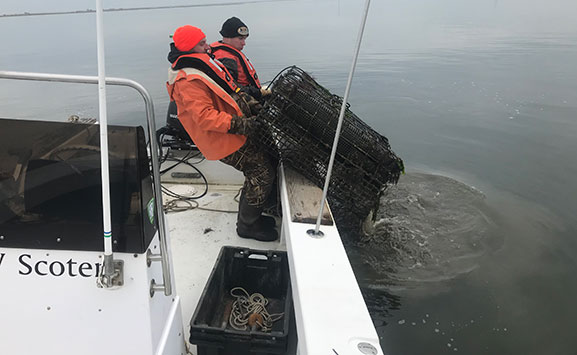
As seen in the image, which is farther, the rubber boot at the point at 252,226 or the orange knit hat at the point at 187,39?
the rubber boot at the point at 252,226

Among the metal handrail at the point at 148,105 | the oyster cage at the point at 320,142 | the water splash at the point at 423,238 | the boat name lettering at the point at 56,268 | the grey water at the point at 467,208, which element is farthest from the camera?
the water splash at the point at 423,238

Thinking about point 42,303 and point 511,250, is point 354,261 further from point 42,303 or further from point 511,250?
point 42,303

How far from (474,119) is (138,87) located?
11194mm

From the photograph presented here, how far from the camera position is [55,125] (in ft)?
4.28

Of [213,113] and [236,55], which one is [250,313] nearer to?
[213,113]

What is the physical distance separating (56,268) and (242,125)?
61.5 inches

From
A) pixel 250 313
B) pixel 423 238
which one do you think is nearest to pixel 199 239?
pixel 250 313

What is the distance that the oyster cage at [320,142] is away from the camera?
2814mm

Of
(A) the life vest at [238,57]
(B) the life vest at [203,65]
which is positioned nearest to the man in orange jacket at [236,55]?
(A) the life vest at [238,57]

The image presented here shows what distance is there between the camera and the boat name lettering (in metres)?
1.38

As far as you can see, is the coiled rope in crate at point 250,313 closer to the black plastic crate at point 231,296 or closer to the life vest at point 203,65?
the black plastic crate at point 231,296

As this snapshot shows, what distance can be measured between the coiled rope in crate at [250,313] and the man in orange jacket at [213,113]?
825 mm

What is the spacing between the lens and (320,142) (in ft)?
9.64

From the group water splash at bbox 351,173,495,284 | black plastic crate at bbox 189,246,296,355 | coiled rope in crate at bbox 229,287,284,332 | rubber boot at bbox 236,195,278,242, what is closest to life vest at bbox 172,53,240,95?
rubber boot at bbox 236,195,278,242
